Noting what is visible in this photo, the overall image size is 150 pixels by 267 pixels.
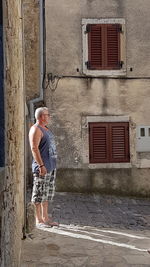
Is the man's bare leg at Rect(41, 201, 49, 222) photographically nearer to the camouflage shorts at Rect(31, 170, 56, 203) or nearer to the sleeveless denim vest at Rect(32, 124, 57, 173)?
the camouflage shorts at Rect(31, 170, 56, 203)

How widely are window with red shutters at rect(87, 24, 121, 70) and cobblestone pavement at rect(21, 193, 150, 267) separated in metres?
3.97

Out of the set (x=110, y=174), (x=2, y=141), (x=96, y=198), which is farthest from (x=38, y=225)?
(x=110, y=174)

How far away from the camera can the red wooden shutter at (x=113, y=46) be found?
9703mm

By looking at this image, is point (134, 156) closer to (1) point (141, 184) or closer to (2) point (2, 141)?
(1) point (141, 184)

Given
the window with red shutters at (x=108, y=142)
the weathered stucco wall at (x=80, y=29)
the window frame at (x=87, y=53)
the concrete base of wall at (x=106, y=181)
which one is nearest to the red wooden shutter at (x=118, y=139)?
the window with red shutters at (x=108, y=142)

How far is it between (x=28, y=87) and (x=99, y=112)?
2.12m

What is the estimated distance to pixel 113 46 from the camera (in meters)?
9.77

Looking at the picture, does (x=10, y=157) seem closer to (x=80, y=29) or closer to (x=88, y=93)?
(x=88, y=93)

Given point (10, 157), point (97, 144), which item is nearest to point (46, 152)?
Answer: point (10, 157)

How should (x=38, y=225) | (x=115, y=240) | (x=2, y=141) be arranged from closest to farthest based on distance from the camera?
(x=2, y=141) → (x=115, y=240) → (x=38, y=225)

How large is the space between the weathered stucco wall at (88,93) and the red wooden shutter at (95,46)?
270 millimetres

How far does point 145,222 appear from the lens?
20.5ft

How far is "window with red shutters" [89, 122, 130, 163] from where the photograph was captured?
31.5 ft

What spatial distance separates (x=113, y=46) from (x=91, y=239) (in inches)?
250
